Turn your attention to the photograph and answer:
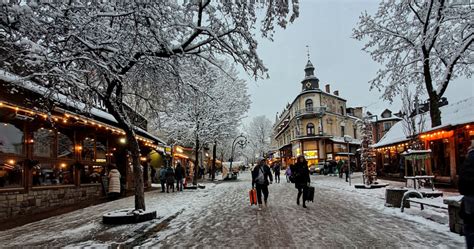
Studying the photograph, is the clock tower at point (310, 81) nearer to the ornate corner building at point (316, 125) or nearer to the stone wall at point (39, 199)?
the ornate corner building at point (316, 125)

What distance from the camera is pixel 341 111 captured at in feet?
222

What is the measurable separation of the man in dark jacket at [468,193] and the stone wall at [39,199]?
1208 cm

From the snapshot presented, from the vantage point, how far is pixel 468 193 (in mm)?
4574

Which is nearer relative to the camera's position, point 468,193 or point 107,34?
point 468,193

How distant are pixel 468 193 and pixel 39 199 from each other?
1327cm

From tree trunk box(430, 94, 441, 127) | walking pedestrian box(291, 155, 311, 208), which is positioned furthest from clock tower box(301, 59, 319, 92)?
walking pedestrian box(291, 155, 311, 208)

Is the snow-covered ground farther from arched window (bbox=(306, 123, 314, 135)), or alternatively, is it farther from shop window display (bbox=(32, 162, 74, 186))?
arched window (bbox=(306, 123, 314, 135))

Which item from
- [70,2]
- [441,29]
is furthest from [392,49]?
[70,2]

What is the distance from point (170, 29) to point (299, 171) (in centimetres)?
659

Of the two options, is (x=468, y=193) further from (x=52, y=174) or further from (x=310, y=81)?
(x=310, y=81)

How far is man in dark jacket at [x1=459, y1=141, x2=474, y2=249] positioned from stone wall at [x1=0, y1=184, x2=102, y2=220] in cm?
1208

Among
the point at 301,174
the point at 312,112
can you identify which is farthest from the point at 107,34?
the point at 312,112

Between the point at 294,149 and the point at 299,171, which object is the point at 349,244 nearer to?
the point at 299,171

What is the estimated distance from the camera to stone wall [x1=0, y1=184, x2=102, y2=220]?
10.6 meters
